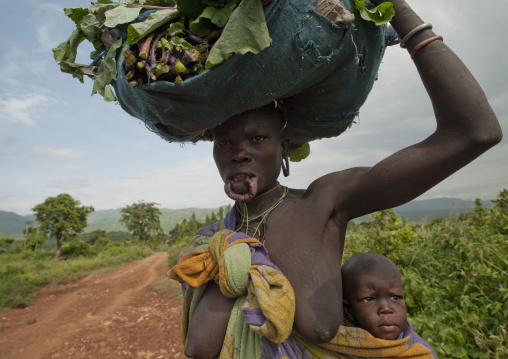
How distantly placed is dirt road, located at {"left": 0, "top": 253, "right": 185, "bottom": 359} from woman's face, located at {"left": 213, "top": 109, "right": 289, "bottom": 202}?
5.57m

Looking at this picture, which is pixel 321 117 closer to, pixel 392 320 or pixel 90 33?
pixel 392 320

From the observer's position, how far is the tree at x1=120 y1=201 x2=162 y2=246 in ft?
133

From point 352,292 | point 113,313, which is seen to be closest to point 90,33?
point 352,292

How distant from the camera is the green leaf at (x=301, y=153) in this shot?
81.9 inches

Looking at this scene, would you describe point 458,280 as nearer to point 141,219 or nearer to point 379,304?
point 379,304

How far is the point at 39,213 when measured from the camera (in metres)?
28.4

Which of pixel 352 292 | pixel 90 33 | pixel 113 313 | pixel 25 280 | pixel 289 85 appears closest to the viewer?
pixel 289 85

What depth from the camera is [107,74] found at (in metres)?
1.25

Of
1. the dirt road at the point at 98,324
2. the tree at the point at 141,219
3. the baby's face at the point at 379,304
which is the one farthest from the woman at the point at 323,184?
the tree at the point at 141,219

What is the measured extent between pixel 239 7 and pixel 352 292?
52.8 inches

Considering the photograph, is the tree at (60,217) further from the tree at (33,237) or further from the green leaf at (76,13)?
the green leaf at (76,13)

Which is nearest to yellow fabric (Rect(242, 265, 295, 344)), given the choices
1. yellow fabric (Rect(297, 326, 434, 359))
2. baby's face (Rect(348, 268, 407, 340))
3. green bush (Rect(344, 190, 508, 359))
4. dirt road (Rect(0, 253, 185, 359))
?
yellow fabric (Rect(297, 326, 434, 359))

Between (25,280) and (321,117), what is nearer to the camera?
(321,117)

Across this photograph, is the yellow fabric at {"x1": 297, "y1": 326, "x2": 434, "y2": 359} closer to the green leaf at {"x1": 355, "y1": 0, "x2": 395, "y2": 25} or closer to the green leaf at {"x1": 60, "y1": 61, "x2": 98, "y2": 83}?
the green leaf at {"x1": 355, "y1": 0, "x2": 395, "y2": 25}
